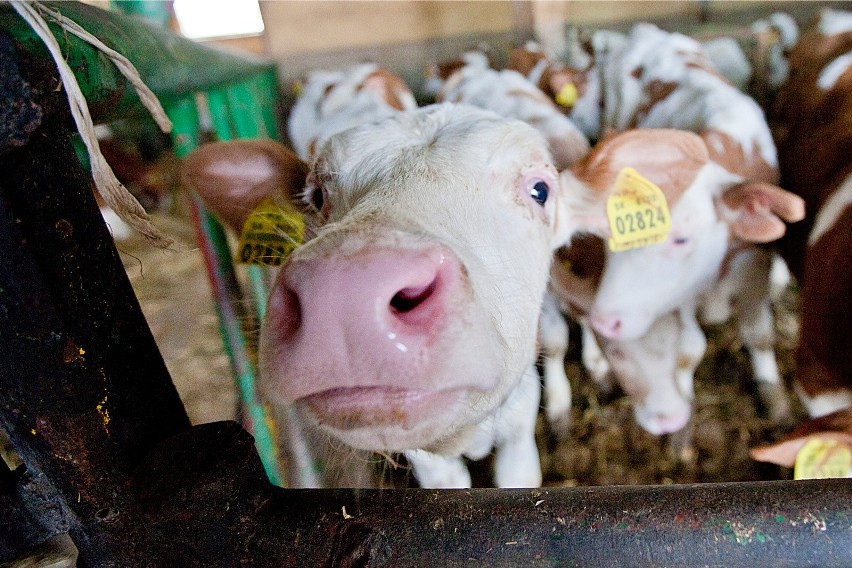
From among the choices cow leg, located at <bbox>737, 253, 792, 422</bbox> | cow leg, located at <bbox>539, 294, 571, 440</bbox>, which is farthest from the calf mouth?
cow leg, located at <bbox>737, 253, 792, 422</bbox>

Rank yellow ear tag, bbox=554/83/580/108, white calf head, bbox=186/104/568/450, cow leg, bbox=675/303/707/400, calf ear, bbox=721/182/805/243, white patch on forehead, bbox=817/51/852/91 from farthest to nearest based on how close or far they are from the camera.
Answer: yellow ear tag, bbox=554/83/580/108
white patch on forehead, bbox=817/51/852/91
cow leg, bbox=675/303/707/400
calf ear, bbox=721/182/805/243
white calf head, bbox=186/104/568/450

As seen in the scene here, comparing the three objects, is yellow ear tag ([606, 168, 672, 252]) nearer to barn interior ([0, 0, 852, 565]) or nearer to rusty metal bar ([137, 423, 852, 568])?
barn interior ([0, 0, 852, 565])

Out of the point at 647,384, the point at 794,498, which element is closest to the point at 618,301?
the point at 647,384

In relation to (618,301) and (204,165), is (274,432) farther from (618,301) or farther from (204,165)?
(618,301)

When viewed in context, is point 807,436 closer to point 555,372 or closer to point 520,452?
point 520,452

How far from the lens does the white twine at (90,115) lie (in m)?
0.61

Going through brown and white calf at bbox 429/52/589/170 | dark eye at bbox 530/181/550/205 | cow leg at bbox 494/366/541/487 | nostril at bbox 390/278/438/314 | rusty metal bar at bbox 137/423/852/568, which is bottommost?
cow leg at bbox 494/366/541/487

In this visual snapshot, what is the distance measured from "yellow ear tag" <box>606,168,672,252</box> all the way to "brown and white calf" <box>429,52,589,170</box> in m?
0.44

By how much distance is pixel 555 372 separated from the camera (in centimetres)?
304

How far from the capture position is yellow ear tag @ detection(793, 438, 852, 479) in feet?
4.23

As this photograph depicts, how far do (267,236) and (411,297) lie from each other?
0.94m

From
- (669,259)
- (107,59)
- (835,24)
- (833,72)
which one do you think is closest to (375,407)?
(107,59)

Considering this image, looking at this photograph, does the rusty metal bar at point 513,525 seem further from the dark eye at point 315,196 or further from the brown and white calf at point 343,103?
the brown and white calf at point 343,103

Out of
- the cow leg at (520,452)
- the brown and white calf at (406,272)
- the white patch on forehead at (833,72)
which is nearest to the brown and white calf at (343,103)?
the brown and white calf at (406,272)
